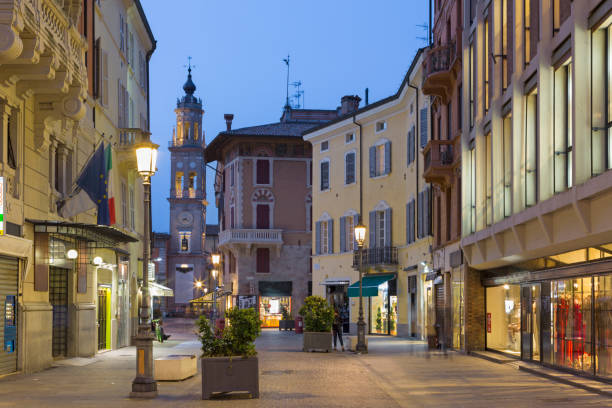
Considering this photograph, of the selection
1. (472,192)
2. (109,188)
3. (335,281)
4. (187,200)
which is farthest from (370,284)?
(187,200)

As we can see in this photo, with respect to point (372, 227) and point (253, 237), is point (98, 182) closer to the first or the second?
point (372, 227)

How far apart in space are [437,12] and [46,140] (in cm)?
1976

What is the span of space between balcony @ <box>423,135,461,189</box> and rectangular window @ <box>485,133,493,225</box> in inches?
191

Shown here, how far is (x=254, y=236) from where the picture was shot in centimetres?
6481

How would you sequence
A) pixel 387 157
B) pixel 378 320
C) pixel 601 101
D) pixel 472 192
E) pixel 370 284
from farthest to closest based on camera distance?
1. pixel 378 320
2. pixel 370 284
3. pixel 387 157
4. pixel 472 192
5. pixel 601 101

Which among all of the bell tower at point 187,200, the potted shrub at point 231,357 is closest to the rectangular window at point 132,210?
the potted shrub at point 231,357

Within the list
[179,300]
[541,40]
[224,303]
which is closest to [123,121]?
[541,40]

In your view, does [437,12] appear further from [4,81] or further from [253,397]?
[253,397]

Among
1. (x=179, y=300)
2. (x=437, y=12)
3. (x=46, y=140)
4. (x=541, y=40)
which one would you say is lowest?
(x=179, y=300)

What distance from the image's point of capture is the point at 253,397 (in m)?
16.3

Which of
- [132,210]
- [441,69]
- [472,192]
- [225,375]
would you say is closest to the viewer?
[225,375]

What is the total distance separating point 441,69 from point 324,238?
2426 centimetres

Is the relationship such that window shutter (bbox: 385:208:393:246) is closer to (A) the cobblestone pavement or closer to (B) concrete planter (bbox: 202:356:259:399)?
(A) the cobblestone pavement

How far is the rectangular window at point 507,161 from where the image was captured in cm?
2320
